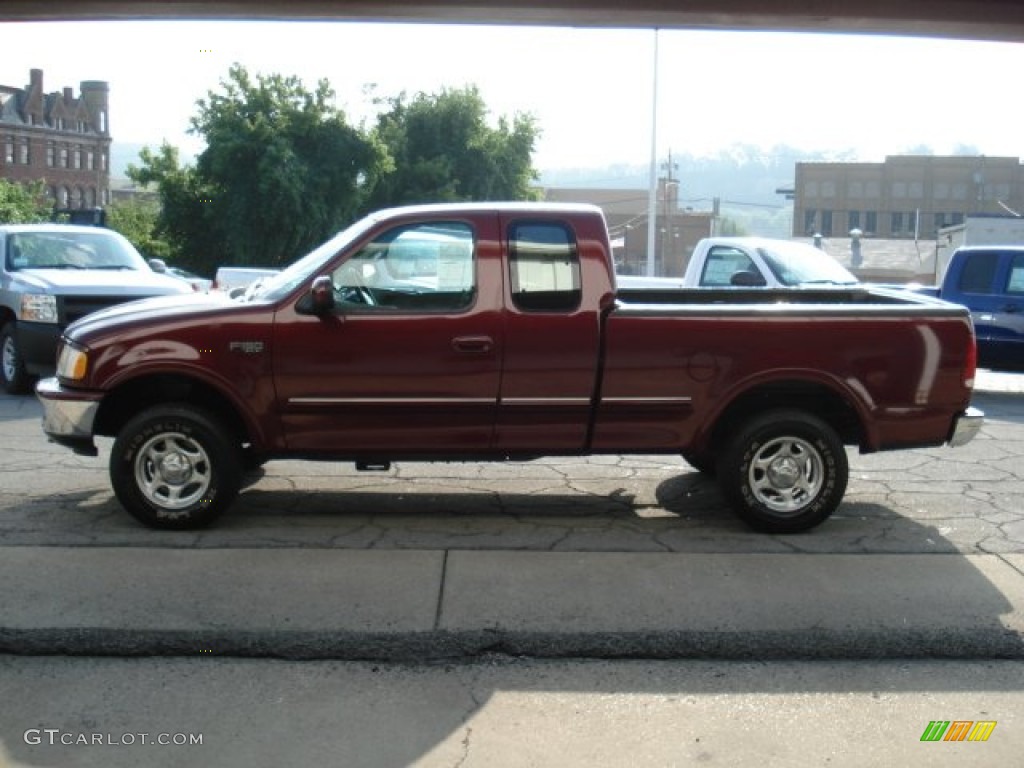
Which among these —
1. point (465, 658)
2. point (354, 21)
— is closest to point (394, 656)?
point (465, 658)

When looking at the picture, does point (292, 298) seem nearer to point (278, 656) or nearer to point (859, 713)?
point (278, 656)

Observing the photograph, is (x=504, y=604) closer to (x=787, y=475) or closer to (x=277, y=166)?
(x=787, y=475)

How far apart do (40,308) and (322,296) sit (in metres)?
6.58

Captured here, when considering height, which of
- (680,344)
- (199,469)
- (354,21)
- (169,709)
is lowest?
(169,709)

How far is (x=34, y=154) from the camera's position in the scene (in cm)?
11525

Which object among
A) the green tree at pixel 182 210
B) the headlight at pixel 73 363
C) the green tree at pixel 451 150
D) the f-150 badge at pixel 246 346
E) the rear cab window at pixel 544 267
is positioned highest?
the green tree at pixel 451 150

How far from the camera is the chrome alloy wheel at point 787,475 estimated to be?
22.6 feet

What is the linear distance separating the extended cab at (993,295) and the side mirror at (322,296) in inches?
392

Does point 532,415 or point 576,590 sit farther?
point 532,415

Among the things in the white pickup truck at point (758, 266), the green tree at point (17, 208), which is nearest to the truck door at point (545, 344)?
the white pickup truck at point (758, 266)

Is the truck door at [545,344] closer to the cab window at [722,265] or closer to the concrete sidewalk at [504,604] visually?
the concrete sidewalk at [504,604]

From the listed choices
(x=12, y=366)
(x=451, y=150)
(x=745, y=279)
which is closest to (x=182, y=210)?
(x=451, y=150)

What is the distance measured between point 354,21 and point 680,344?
26.2 feet

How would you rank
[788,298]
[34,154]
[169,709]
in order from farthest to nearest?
[34,154]
[788,298]
[169,709]
